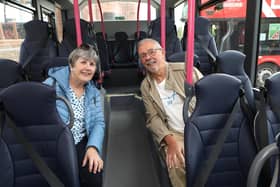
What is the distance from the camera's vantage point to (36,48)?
9.98 feet

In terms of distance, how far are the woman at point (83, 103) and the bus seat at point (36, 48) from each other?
1.56 metres

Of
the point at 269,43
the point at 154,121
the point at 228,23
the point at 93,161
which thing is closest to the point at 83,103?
the point at 93,161

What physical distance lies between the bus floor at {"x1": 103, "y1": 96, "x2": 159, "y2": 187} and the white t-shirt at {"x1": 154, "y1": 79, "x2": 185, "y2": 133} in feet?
1.83

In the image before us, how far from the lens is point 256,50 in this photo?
8.31 feet

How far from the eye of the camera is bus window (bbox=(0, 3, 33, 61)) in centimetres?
282

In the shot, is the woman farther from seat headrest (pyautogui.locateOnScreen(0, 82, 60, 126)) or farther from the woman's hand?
seat headrest (pyautogui.locateOnScreen(0, 82, 60, 126))

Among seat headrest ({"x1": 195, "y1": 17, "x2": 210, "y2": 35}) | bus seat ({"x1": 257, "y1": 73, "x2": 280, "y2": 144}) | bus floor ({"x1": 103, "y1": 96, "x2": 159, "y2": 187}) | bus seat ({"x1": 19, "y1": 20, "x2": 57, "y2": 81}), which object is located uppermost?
seat headrest ({"x1": 195, "y1": 17, "x2": 210, "y2": 35})

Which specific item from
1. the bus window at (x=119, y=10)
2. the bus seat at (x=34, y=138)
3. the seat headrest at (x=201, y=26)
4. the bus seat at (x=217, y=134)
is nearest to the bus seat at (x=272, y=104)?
the bus seat at (x=217, y=134)

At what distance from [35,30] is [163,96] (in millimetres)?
2147

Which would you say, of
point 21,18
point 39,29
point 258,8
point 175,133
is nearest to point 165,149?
point 175,133

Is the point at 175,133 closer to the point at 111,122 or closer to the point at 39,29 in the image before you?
the point at 111,122

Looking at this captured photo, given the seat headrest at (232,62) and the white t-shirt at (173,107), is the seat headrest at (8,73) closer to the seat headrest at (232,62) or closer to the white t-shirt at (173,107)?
the white t-shirt at (173,107)

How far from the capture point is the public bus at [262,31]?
253 centimetres

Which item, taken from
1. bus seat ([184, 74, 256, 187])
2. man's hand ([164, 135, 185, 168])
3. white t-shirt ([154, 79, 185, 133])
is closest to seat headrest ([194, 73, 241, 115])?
bus seat ([184, 74, 256, 187])
